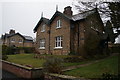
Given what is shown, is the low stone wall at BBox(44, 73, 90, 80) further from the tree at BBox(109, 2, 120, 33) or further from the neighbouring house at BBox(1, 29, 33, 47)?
the neighbouring house at BBox(1, 29, 33, 47)

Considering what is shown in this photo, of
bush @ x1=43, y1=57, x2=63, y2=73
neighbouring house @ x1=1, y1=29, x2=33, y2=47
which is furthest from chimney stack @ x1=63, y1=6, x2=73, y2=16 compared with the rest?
neighbouring house @ x1=1, y1=29, x2=33, y2=47

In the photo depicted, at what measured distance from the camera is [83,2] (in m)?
10.6

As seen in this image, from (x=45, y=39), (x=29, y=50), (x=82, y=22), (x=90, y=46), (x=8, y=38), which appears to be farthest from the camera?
(x=8, y=38)

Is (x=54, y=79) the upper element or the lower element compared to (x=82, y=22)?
lower

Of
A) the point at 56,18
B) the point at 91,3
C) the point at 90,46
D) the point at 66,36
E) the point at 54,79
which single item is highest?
the point at 56,18

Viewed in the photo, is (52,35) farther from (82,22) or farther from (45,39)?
(82,22)

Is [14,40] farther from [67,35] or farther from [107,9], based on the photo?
[107,9]

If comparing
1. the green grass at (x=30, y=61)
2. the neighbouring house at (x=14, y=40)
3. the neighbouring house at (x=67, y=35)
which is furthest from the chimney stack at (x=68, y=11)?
the neighbouring house at (x=14, y=40)

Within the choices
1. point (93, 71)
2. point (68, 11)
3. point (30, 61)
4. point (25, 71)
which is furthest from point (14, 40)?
point (93, 71)

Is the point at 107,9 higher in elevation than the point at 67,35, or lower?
higher

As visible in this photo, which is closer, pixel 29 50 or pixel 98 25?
pixel 98 25

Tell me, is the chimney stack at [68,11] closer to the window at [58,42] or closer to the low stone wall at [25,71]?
the window at [58,42]

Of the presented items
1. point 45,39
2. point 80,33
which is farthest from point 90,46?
point 45,39

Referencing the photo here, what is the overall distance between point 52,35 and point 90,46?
937 cm
